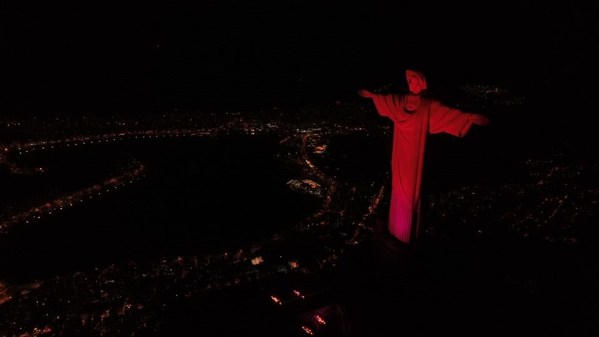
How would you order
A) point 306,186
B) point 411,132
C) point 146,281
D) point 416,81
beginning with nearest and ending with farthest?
point 416,81
point 411,132
point 146,281
point 306,186

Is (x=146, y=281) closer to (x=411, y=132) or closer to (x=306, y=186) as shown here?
(x=306, y=186)

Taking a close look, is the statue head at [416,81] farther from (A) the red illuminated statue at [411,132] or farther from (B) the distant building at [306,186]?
(B) the distant building at [306,186]


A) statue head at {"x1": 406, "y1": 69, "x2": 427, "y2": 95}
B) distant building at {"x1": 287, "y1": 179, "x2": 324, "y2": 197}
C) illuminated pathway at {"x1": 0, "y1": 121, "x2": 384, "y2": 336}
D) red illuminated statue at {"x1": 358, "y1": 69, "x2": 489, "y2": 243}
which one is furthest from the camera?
distant building at {"x1": 287, "y1": 179, "x2": 324, "y2": 197}

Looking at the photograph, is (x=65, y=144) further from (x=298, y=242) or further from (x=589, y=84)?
(x=589, y=84)

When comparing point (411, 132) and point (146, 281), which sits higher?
point (411, 132)

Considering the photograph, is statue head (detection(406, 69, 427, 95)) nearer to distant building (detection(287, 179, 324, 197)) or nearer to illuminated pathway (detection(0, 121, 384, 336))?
illuminated pathway (detection(0, 121, 384, 336))

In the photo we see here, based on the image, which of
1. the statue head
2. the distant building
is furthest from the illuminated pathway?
the statue head

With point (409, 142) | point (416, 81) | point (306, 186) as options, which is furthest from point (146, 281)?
point (416, 81)

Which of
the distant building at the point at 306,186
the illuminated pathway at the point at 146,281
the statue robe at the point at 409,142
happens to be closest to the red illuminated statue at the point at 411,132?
the statue robe at the point at 409,142
